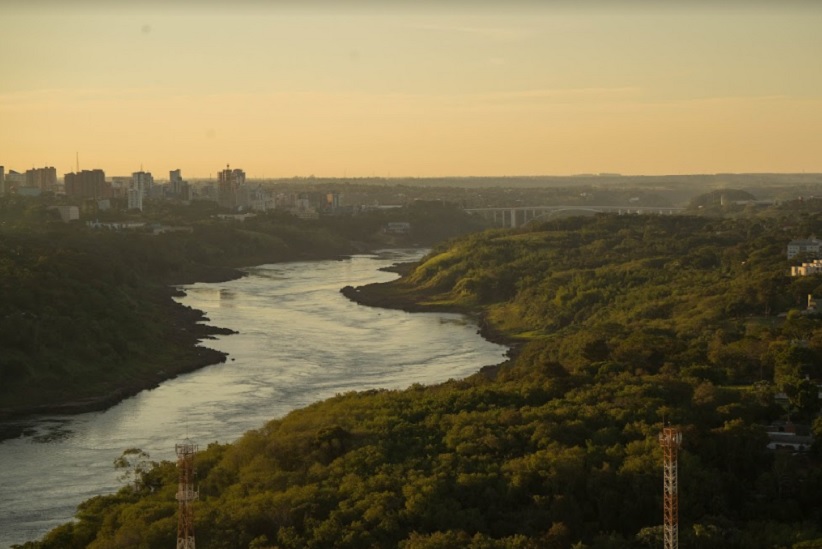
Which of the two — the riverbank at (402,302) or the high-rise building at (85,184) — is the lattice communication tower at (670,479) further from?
the high-rise building at (85,184)

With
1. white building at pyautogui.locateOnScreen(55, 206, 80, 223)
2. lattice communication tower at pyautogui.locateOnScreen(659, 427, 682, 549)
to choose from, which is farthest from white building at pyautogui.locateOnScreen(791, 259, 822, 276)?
white building at pyautogui.locateOnScreen(55, 206, 80, 223)

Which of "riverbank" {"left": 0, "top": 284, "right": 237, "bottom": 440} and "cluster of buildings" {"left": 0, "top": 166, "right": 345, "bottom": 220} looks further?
"cluster of buildings" {"left": 0, "top": 166, "right": 345, "bottom": 220}

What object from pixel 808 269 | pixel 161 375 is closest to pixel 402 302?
pixel 808 269

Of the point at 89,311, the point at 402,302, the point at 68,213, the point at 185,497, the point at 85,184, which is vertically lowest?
the point at 402,302

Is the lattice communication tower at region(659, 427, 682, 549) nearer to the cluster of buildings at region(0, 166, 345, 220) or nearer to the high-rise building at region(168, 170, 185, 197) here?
the cluster of buildings at region(0, 166, 345, 220)

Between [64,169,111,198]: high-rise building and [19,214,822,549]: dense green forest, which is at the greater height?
[64,169,111,198]: high-rise building

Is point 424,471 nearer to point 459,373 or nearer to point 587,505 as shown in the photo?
point 587,505

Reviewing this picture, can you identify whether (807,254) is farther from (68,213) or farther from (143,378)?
(68,213)
